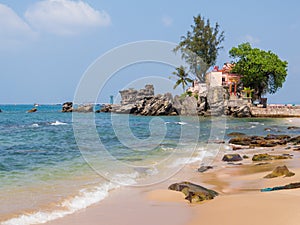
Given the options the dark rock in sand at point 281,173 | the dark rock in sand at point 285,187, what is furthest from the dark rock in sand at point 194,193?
the dark rock in sand at point 281,173

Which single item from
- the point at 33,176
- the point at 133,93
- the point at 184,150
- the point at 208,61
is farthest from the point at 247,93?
the point at 33,176

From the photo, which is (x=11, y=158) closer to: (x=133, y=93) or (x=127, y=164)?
(x=127, y=164)

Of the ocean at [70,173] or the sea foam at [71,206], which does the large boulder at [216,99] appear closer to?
the ocean at [70,173]

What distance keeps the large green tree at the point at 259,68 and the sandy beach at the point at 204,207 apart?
53631mm

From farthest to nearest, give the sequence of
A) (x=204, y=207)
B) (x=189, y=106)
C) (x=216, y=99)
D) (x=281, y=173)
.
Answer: (x=189, y=106)
(x=216, y=99)
(x=281, y=173)
(x=204, y=207)

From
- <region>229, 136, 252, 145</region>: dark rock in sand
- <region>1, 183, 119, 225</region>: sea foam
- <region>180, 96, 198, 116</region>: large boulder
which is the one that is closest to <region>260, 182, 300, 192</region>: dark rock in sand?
<region>1, 183, 119, 225</region>: sea foam

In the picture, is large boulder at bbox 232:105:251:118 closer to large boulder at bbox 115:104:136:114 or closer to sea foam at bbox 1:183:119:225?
large boulder at bbox 115:104:136:114

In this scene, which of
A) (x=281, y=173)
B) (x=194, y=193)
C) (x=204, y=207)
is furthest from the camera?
(x=281, y=173)

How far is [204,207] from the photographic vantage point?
8.62 meters

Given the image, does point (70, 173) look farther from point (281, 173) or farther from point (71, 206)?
point (281, 173)

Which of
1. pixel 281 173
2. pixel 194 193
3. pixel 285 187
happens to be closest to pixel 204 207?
pixel 194 193

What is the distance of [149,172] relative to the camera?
584 inches

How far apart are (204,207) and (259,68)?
192 feet

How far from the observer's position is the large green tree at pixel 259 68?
6331 centimetres
